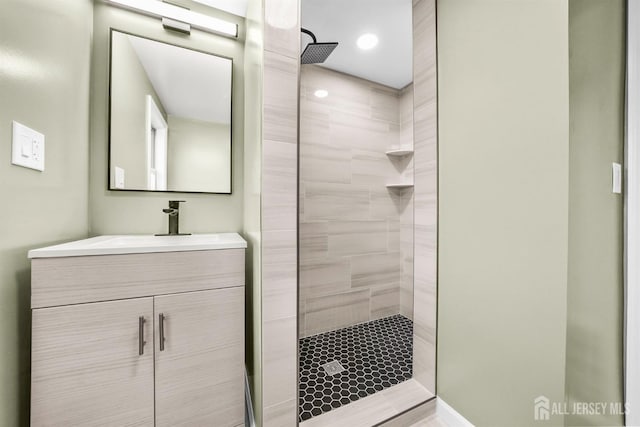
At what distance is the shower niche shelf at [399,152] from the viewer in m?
2.41

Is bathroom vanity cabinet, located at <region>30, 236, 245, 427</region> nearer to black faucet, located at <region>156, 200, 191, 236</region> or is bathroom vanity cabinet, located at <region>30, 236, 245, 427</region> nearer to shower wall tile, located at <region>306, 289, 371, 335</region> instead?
black faucet, located at <region>156, 200, 191, 236</region>

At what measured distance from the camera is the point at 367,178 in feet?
7.99

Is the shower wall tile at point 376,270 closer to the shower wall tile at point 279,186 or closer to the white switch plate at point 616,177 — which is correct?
the shower wall tile at point 279,186

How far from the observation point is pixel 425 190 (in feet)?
4.68

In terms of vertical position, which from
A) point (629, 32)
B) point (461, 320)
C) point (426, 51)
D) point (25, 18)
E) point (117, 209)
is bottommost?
point (461, 320)

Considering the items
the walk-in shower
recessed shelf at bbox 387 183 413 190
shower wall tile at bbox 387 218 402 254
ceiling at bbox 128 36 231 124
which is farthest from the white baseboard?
ceiling at bbox 128 36 231 124

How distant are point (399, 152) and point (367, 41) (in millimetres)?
993

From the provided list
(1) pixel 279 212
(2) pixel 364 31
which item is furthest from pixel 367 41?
(1) pixel 279 212

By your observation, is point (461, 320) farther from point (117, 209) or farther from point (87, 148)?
point (87, 148)

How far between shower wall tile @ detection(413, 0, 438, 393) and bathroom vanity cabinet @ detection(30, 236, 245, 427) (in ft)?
3.31

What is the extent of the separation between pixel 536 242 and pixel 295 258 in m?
0.95

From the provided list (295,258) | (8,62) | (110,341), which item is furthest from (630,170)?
(8,62)
